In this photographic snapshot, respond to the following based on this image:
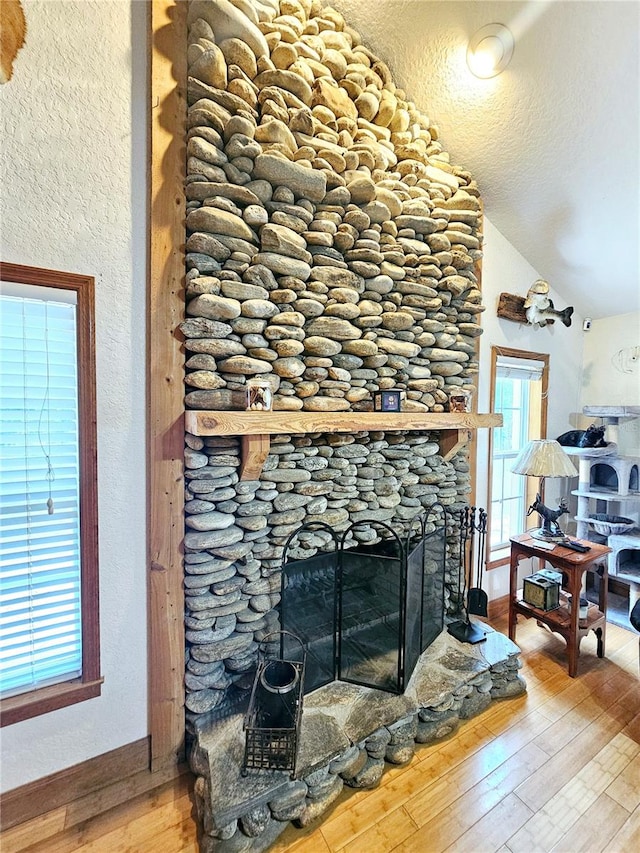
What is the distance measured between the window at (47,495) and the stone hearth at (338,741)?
627 mm

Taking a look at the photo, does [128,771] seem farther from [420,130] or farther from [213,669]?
[420,130]

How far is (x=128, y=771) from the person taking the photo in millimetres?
1523

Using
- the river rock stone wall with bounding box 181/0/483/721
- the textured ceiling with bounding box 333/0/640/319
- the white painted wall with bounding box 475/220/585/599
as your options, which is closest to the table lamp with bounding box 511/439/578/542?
the white painted wall with bounding box 475/220/585/599

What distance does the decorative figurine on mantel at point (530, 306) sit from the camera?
9.14ft

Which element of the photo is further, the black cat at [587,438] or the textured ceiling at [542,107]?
the black cat at [587,438]

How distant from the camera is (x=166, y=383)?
5.02 feet

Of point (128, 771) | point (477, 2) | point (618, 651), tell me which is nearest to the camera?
point (128, 771)

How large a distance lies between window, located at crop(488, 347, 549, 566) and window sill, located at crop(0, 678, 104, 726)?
2.89m

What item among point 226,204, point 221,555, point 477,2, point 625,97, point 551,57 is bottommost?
point 221,555

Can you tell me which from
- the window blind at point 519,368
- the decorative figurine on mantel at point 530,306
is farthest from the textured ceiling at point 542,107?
the window blind at point 519,368

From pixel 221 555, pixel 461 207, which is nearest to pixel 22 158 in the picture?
pixel 221 555

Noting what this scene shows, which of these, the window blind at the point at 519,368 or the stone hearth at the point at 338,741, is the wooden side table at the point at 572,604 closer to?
the stone hearth at the point at 338,741

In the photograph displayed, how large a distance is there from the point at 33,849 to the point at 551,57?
4.22m

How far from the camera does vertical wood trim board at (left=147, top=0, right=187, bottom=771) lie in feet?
4.89
